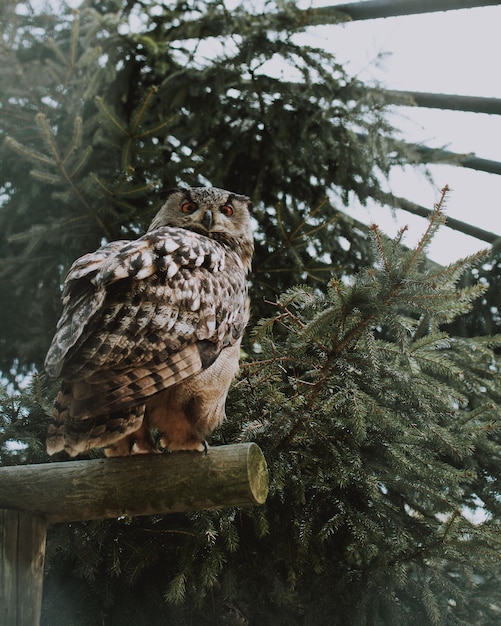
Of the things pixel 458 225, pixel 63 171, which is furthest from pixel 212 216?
pixel 458 225

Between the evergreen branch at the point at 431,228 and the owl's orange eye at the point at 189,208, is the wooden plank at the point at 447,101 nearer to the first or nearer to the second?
the owl's orange eye at the point at 189,208

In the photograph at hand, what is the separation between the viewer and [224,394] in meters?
2.43

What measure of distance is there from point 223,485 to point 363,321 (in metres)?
0.69

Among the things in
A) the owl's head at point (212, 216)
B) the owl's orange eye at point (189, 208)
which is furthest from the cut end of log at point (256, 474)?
the owl's orange eye at point (189, 208)

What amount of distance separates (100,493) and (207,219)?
1.26 m

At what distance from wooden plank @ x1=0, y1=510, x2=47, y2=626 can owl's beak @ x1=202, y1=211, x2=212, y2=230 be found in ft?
4.40

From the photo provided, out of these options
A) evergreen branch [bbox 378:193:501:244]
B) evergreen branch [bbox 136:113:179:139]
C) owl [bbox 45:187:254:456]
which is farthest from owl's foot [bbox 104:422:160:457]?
evergreen branch [bbox 378:193:501:244]

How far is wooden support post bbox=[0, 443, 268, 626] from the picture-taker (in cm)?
207

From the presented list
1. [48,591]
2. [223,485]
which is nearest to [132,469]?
[223,485]

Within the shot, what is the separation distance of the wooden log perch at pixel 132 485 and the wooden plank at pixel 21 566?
42 mm

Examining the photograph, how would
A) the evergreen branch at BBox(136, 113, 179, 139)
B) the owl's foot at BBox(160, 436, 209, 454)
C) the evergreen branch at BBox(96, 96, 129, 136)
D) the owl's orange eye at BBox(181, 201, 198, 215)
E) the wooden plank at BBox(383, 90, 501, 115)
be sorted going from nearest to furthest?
the owl's foot at BBox(160, 436, 209, 454) < the owl's orange eye at BBox(181, 201, 198, 215) < the evergreen branch at BBox(96, 96, 129, 136) < the evergreen branch at BBox(136, 113, 179, 139) < the wooden plank at BBox(383, 90, 501, 115)

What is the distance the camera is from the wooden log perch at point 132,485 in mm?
2100

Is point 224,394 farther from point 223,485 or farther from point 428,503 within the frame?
point 428,503

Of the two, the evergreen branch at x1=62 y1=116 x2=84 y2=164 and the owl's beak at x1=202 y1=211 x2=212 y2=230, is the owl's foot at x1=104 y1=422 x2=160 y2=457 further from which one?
the evergreen branch at x1=62 y1=116 x2=84 y2=164
